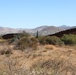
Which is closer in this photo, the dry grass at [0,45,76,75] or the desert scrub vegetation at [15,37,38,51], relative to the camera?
the dry grass at [0,45,76,75]

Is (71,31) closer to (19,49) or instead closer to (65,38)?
(65,38)

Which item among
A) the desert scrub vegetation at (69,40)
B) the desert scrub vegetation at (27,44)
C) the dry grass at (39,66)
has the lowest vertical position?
the desert scrub vegetation at (69,40)

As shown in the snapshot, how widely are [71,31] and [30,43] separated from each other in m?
32.6

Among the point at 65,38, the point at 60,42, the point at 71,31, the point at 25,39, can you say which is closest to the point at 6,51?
the point at 25,39

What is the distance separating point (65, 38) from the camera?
153 ft

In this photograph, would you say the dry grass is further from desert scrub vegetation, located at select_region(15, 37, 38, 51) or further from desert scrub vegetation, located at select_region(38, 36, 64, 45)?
desert scrub vegetation, located at select_region(38, 36, 64, 45)

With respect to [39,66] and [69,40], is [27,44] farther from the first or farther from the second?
[39,66]

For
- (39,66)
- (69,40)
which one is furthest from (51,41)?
(39,66)

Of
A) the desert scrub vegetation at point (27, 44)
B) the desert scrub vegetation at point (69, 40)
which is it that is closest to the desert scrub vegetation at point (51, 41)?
the desert scrub vegetation at point (69, 40)

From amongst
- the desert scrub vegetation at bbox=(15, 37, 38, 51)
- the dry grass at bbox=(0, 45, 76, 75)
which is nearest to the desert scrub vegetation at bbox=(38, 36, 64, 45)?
the desert scrub vegetation at bbox=(15, 37, 38, 51)

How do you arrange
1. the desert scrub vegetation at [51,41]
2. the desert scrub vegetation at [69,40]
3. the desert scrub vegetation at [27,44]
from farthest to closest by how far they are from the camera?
the desert scrub vegetation at [69,40], the desert scrub vegetation at [51,41], the desert scrub vegetation at [27,44]

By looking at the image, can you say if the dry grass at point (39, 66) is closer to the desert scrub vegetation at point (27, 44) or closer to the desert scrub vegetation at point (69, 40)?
the desert scrub vegetation at point (27, 44)

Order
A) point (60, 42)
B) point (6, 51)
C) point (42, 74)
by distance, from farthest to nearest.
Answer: point (60, 42) < point (6, 51) < point (42, 74)

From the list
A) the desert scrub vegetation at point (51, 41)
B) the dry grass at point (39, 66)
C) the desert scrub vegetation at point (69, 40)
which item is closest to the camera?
the dry grass at point (39, 66)
